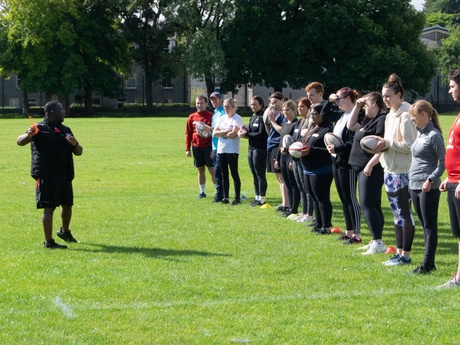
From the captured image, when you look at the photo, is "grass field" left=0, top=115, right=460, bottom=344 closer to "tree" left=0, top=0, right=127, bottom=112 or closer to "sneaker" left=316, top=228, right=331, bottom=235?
"sneaker" left=316, top=228, right=331, bottom=235

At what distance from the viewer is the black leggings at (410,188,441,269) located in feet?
26.3

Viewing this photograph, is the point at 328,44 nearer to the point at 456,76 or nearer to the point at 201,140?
the point at 201,140

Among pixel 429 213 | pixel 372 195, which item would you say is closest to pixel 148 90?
pixel 372 195

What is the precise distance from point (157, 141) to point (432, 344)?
2646 cm

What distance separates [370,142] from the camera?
8.77 metres

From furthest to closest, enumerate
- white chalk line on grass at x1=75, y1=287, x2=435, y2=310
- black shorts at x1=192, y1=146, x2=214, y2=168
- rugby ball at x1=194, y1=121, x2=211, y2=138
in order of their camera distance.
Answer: black shorts at x1=192, y1=146, x2=214, y2=168 → rugby ball at x1=194, y1=121, x2=211, y2=138 → white chalk line on grass at x1=75, y1=287, x2=435, y2=310

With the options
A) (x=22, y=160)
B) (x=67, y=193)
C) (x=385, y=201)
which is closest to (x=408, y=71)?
(x=22, y=160)

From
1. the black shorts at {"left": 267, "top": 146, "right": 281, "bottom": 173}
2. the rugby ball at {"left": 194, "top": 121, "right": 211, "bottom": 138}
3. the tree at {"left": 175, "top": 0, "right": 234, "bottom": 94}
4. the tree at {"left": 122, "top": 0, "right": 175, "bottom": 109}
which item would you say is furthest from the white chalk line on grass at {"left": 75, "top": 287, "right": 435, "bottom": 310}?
the tree at {"left": 122, "top": 0, "right": 175, "bottom": 109}

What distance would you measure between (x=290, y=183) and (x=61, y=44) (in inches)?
2373

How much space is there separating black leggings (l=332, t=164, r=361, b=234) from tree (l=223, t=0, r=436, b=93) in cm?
5368

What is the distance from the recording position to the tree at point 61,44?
6775cm

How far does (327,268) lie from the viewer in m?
8.64

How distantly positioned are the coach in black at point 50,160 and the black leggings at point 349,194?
3485mm

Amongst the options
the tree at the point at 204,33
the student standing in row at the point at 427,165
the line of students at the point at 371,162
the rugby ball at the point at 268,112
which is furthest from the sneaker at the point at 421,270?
the tree at the point at 204,33
